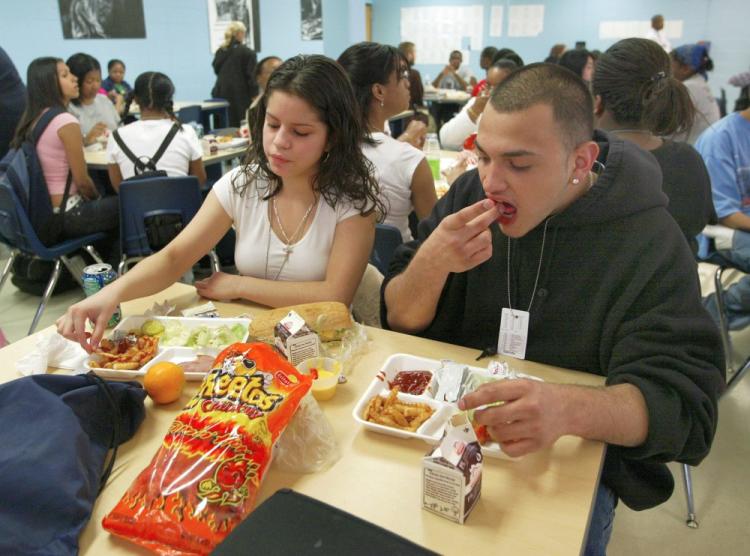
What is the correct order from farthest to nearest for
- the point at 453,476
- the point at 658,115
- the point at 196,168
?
the point at 196,168 → the point at 658,115 → the point at 453,476

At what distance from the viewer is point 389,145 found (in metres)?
2.56

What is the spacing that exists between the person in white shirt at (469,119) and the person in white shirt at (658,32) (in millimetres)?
6003

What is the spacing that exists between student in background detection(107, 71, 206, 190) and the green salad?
88.0 inches

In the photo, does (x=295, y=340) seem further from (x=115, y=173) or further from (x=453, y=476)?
(x=115, y=173)

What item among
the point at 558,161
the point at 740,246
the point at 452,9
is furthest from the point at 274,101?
the point at 452,9

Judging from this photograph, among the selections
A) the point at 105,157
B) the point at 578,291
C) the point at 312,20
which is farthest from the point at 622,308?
the point at 312,20

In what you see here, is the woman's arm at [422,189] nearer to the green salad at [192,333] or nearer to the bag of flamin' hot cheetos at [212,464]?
the green salad at [192,333]

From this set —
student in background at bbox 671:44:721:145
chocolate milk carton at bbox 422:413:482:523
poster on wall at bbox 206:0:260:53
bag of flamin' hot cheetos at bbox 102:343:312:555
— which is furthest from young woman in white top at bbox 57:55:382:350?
poster on wall at bbox 206:0:260:53

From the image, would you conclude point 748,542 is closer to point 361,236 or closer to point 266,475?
point 361,236

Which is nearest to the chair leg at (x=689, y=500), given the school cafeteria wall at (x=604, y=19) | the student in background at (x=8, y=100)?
the student in background at (x=8, y=100)

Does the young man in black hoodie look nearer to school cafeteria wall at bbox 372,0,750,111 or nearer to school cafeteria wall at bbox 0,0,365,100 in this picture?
school cafeteria wall at bbox 0,0,365,100

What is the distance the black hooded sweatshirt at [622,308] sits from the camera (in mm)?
1133

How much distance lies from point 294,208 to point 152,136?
2.03 m

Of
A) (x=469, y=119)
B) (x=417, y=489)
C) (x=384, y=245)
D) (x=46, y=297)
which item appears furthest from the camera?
(x=469, y=119)
